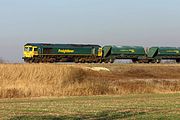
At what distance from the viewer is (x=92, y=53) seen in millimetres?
67125

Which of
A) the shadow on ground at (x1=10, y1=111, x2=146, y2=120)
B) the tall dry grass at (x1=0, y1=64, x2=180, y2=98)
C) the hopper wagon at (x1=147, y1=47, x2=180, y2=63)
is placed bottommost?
the tall dry grass at (x1=0, y1=64, x2=180, y2=98)

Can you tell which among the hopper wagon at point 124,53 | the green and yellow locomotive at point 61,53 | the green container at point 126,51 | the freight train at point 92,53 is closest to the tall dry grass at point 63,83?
the green and yellow locomotive at point 61,53

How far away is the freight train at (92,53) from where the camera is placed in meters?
63.3

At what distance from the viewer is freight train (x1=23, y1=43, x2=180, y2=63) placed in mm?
63312

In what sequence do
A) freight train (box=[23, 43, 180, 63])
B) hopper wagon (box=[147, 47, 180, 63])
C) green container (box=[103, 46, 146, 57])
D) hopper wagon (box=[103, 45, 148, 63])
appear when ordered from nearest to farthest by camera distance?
1. freight train (box=[23, 43, 180, 63])
2. hopper wagon (box=[103, 45, 148, 63])
3. green container (box=[103, 46, 146, 57])
4. hopper wagon (box=[147, 47, 180, 63])

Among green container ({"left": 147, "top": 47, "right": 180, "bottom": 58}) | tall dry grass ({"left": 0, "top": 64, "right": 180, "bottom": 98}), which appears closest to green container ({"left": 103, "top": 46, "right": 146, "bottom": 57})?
green container ({"left": 147, "top": 47, "right": 180, "bottom": 58})

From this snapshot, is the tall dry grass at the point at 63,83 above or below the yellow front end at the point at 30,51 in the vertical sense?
below

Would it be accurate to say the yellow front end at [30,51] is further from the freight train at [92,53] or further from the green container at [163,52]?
the green container at [163,52]

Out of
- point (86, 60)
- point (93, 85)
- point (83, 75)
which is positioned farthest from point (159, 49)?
point (93, 85)

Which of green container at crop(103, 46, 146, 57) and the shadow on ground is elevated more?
green container at crop(103, 46, 146, 57)

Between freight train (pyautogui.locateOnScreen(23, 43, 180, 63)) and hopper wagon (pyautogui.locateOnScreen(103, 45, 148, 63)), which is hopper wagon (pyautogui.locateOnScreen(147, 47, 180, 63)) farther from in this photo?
hopper wagon (pyautogui.locateOnScreen(103, 45, 148, 63))

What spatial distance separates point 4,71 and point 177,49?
128ft

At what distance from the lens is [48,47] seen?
64562mm

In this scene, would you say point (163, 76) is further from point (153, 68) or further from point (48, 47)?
point (48, 47)
